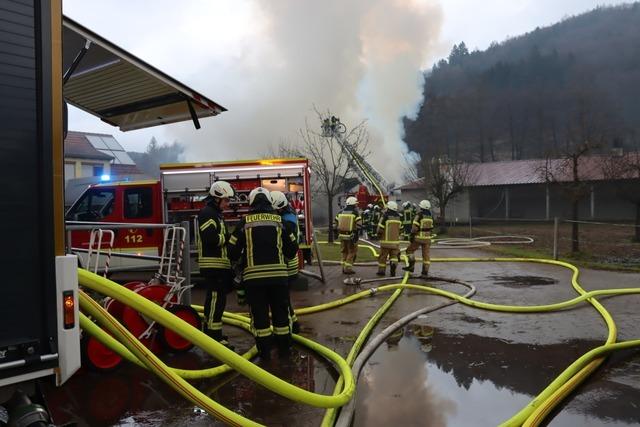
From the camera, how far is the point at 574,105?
49.8m

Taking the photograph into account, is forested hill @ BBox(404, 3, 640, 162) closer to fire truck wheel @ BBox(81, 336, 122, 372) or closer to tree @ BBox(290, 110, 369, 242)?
tree @ BBox(290, 110, 369, 242)

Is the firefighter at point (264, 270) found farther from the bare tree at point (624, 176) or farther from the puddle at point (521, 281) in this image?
the bare tree at point (624, 176)

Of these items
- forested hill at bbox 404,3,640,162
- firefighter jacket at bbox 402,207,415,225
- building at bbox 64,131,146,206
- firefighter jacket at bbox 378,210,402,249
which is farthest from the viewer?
forested hill at bbox 404,3,640,162

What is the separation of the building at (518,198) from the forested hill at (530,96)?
3.87m

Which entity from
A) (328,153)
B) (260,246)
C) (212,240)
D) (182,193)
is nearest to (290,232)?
(260,246)

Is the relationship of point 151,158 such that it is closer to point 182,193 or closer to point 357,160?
point 357,160

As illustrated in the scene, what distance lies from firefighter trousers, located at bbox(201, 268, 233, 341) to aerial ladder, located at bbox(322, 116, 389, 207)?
50.2 ft

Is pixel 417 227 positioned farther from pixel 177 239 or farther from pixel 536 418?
pixel 536 418

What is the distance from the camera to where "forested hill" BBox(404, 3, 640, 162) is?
41156mm

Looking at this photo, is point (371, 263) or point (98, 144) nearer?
point (371, 263)

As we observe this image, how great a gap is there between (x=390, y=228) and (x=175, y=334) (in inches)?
216

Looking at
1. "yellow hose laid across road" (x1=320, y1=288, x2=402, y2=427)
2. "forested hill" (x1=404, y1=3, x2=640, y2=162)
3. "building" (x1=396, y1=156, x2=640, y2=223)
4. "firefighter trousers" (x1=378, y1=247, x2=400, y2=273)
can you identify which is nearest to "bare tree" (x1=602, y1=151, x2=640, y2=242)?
"building" (x1=396, y1=156, x2=640, y2=223)

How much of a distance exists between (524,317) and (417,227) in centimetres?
371

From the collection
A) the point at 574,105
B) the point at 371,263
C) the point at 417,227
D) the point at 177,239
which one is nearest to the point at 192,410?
the point at 177,239
